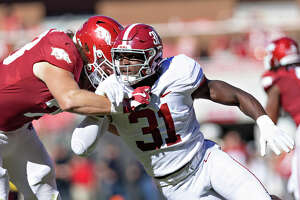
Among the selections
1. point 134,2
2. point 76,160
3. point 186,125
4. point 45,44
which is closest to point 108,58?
point 45,44

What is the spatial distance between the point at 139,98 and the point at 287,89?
2.52 m

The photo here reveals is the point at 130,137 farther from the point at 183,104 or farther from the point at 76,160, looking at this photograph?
the point at 76,160

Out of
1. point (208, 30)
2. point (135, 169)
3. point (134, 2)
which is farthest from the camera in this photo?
point (134, 2)

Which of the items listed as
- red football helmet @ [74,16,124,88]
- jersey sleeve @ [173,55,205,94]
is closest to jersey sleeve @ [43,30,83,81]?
red football helmet @ [74,16,124,88]

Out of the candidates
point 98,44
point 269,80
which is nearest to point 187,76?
point 98,44

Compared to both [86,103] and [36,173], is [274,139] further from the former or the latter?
[36,173]

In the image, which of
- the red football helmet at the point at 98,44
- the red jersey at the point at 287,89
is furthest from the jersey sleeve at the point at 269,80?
the red football helmet at the point at 98,44

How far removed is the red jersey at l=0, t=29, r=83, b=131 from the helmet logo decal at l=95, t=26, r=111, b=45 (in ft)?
0.68

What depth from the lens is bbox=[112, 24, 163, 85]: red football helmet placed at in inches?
157

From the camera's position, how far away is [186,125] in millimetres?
4176

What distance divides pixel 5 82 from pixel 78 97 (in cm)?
75

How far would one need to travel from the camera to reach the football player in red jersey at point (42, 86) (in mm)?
3898

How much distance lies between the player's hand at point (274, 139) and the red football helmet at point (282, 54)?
93.7 inches

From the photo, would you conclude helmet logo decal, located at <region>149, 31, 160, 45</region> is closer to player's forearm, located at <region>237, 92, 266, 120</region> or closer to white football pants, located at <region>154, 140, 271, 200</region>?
player's forearm, located at <region>237, 92, 266, 120</region>
